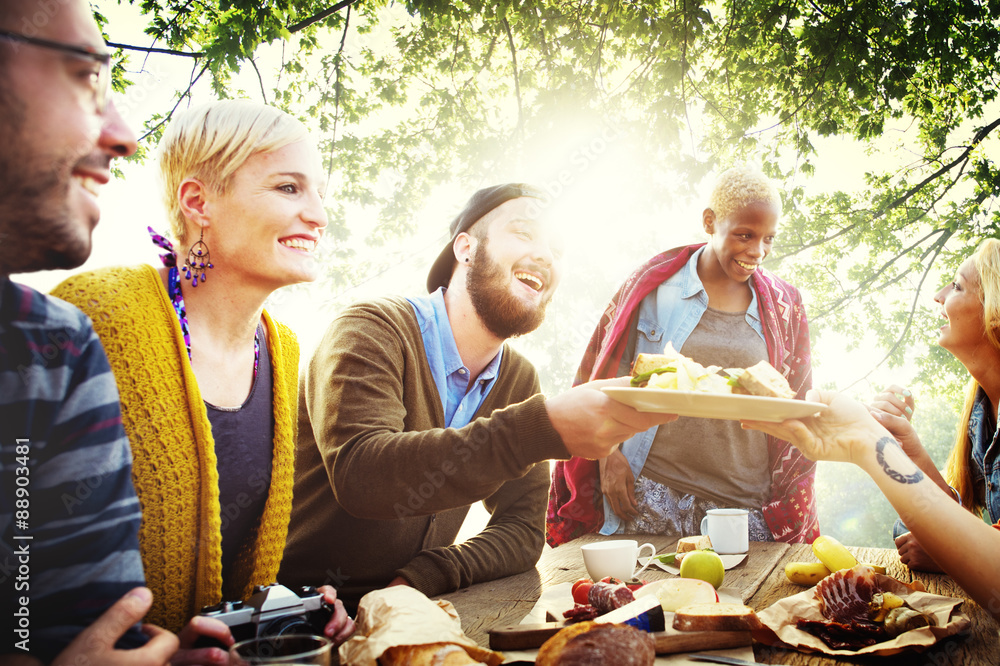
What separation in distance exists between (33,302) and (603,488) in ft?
8.51

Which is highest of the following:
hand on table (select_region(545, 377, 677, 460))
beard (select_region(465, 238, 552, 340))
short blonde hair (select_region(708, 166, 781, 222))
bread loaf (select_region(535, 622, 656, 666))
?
short blonde hair (select_region(708, 166, 781, 222))

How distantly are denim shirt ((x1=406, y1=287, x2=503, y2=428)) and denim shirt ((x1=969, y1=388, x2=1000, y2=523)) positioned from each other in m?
2.13


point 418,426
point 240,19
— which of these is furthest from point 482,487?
point 240,19

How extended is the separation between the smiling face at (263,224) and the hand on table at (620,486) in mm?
1908

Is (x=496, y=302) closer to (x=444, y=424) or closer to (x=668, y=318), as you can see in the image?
(x=444, y=424)

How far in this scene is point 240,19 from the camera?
161 inches

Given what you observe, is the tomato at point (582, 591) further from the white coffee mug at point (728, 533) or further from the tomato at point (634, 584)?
the white coffee mug at point (728, 533)

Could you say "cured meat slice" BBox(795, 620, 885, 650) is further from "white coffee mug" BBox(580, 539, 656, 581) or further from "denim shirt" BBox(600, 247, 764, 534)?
"denim shirt" BBox(600, 247, 764, 534)

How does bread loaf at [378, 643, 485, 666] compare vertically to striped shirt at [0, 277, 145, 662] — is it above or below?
below

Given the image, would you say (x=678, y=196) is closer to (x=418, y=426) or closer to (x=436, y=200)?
(x=436, y=200)

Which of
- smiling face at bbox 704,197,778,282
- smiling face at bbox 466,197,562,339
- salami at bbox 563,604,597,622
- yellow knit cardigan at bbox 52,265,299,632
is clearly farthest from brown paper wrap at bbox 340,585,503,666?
smiling face at bbox 704,197,778,282

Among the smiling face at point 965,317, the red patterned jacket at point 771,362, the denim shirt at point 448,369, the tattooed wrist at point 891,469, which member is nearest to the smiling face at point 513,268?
the denim shirt at point 448,369

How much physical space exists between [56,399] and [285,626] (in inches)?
24.1

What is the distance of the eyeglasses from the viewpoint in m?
1.05
